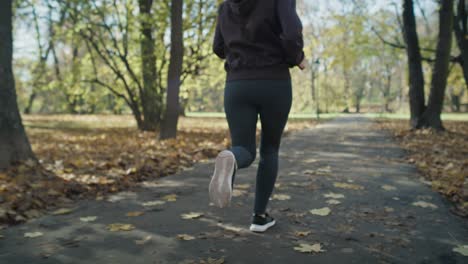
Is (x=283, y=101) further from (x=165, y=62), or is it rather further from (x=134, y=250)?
(x=165, y=62)

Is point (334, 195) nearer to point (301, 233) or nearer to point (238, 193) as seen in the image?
point (238, 193)

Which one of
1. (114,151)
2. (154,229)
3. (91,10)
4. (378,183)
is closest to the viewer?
(154,229)

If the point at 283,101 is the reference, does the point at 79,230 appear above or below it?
below

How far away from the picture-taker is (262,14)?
2.77 metres

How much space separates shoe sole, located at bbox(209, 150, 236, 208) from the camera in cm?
263

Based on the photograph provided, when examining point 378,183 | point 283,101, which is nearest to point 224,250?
point 283,101

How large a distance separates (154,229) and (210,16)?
11.1 m

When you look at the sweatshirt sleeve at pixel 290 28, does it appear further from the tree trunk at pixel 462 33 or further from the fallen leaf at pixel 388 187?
the tree trunk at pixel 462 33

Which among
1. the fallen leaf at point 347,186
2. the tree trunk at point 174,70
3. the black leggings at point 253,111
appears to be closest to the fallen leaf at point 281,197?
the fallen leaf at point 347,186

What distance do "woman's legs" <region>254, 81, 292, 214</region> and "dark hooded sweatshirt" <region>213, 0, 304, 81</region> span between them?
0.10 meters

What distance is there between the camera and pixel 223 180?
2639mm

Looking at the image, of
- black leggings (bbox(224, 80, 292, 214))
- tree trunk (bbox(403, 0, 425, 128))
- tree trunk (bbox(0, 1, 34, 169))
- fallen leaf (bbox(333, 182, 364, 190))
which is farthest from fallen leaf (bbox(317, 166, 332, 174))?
tree trunk (bbox(403, 0, 425, 128))

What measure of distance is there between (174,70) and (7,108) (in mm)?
4925

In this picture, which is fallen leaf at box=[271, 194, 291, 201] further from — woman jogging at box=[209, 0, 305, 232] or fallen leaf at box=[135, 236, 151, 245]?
fallen leaf at box=[135, 236, 151, 245]
